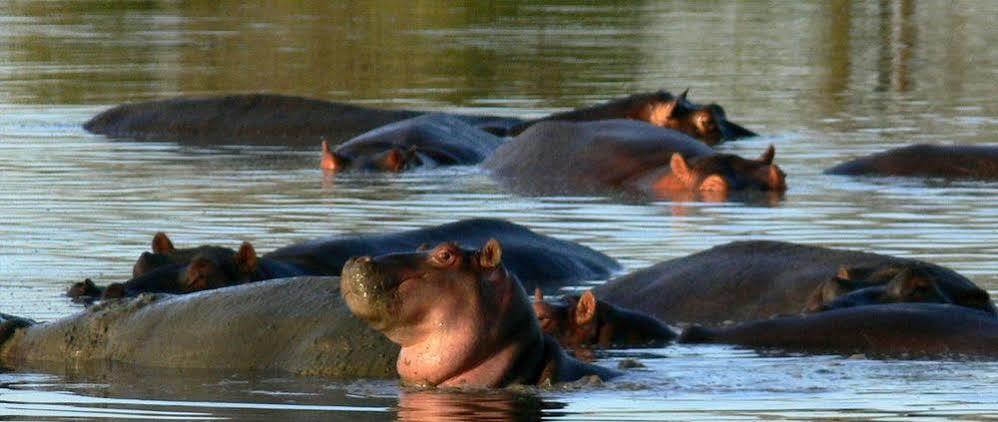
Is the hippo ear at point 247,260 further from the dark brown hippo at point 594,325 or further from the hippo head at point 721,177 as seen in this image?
the hippo head at point 721,177

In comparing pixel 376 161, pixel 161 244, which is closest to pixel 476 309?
pixel 161 244

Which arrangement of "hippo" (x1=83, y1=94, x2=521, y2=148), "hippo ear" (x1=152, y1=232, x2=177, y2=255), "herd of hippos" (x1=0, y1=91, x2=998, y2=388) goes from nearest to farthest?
"herd of hippos" (x1=0, y1=91, x2=998, y2=388) < "hippo ear" (x1=152, y1=232, x2=177, y2=255) < "hippo" (x1=83, y1=94, x2=521, y2=148)

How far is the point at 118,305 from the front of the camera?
27.5ft

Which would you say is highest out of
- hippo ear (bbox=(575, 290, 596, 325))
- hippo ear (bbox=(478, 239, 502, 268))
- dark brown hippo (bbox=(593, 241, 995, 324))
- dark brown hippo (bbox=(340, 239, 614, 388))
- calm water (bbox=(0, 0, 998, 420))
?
hippo ear (bbox=(478, 239, 502, 268))

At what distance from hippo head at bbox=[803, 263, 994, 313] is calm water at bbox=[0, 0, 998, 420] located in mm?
703

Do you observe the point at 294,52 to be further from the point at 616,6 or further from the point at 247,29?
the point at 616,6

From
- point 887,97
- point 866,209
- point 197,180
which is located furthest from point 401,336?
point 887,97

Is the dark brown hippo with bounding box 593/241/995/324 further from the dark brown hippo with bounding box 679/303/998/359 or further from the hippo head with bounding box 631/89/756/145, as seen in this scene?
the hippo head with bounding box 631/89/756/145

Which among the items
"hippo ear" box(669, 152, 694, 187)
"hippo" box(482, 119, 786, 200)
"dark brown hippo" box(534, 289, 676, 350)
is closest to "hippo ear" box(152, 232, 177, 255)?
"dark brown hippo" box(534, 289, 676, 350)

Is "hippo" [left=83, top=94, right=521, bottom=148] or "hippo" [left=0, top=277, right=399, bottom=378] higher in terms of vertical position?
"hippo" [left=0, top=277, right=399, bottom=378]

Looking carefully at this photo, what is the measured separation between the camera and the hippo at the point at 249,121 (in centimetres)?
1947

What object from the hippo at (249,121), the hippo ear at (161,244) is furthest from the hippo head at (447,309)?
the hippo at (249,121)

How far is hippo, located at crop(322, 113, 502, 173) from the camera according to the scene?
650 inches

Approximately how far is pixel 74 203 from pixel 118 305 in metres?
5.84
